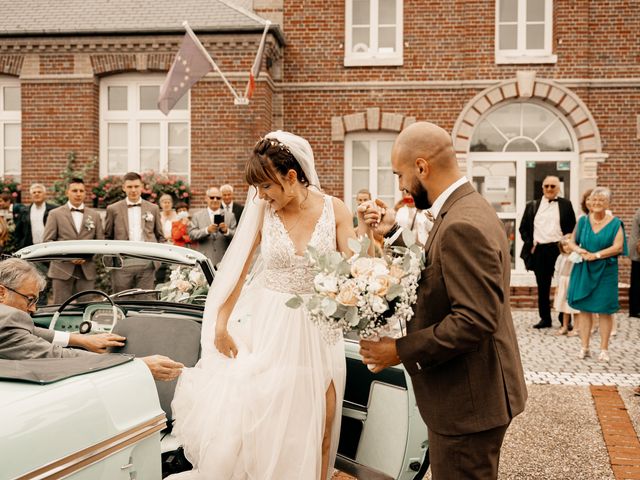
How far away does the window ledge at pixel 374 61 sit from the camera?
14039mm

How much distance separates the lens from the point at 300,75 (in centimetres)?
1423

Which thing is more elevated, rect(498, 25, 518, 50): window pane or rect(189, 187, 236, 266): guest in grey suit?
rect(498, 25, 518, 50): window pane

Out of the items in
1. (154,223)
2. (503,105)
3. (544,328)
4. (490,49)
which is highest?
(490,49)

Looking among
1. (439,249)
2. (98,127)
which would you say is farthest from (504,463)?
(98,127)

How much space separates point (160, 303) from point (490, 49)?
1155cm

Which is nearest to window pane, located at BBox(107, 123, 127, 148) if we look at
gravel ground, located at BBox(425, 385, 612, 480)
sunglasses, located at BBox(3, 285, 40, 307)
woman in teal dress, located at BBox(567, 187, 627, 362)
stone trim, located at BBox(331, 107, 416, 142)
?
stone trim, located at BBox(331, 107, 416, 142)

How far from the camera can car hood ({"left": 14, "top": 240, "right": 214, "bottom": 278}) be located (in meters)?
4.00

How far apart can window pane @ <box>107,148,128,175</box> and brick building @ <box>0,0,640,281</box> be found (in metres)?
0.03

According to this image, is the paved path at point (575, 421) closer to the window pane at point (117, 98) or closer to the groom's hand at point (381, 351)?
the groom's hand at point (381, 351)

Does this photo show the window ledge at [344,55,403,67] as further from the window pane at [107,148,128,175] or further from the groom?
the groom

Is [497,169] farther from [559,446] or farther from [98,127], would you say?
[559,446]

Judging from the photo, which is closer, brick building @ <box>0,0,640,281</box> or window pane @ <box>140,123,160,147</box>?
brick building @ <box>0,0,640,281</box>

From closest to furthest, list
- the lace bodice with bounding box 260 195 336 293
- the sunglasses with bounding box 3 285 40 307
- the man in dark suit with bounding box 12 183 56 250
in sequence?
the sunglasses with bounding box 3 285 40 307
the lace bodice with bounding box 260 195 336 293
the man in dark suit with bounding box 12 183 56 250

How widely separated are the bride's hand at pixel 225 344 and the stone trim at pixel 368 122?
11.0 m
